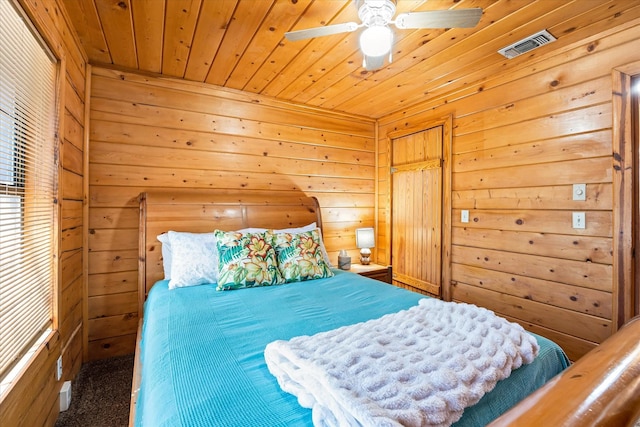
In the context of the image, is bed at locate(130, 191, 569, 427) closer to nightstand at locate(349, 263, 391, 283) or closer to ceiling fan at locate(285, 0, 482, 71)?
nightstand at locate(349, 263, 391, 283)

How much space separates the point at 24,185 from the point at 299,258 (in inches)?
61.2

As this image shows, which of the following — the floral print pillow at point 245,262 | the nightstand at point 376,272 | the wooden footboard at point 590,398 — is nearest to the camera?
the wooden footboard at point 590,398

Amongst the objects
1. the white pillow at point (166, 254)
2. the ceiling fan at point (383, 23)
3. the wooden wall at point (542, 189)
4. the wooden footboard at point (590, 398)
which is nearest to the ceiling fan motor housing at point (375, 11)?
→ the ceiling fan at point (383, 23)

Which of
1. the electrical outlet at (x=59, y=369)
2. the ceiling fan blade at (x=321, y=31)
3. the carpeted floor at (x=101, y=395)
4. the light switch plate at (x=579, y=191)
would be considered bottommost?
the carpeted floor at (x=101, y=395)

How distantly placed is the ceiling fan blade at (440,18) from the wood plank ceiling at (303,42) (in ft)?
0.99


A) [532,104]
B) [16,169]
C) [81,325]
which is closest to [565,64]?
[532,104]

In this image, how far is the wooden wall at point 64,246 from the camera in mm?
1289

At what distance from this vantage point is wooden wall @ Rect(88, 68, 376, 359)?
2334 mm

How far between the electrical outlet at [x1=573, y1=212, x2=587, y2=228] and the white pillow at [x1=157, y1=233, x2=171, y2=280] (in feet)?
9.26

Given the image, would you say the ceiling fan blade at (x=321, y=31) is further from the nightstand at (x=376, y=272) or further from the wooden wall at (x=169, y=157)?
the nightstand at (x=376, y=272)

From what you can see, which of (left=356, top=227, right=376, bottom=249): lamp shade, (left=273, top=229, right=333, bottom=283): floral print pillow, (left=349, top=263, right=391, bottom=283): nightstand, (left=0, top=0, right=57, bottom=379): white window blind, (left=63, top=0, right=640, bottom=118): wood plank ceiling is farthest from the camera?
(left=356, top=227, right=376, bottom=249): lamp shade

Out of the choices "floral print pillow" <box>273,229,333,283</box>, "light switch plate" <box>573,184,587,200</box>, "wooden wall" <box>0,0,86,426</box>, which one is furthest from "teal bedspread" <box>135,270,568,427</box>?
"light switch plate" <box>573,184,587,200</box>

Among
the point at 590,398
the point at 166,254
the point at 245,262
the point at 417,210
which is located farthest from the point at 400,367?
the point at 417,210

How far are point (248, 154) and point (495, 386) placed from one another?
101 inches
